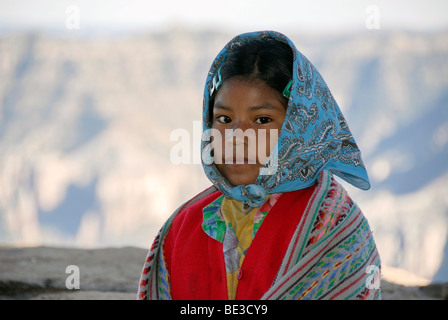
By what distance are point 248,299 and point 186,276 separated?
24 cm

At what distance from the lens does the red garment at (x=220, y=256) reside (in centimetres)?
167

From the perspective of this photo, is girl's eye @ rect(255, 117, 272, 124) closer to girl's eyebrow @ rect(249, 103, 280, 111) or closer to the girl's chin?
girl's eyebrow @ rect(249, 103, 280, 111)

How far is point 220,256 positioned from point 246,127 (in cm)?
42

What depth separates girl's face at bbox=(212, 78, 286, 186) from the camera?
1.71 metres

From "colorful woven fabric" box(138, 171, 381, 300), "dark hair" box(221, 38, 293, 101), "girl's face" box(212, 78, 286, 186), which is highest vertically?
"dark hair" box(221, 38, 293, 101)

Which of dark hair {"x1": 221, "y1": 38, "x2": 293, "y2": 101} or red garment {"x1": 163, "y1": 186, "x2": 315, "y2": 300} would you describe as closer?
red garment {"x1": 163, "y1": 186, "x2": 315, "y2": 300}

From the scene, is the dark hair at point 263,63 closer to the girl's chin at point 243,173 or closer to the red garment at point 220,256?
the girl's chin at point 243,173

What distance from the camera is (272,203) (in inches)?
70.6

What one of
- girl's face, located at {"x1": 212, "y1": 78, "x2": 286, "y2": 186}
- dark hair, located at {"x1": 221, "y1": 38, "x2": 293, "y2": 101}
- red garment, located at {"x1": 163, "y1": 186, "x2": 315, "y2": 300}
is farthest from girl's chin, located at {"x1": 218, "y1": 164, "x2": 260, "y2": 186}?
dark hair, located at {"x1": 221, "y1": 38, "x2": 293, "y2": 101}

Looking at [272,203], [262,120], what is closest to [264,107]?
[262,120]

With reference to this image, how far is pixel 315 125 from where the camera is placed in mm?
1796

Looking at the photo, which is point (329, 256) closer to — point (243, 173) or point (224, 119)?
point (243, 173)

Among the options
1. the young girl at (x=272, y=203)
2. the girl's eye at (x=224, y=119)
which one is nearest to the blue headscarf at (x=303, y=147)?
the young girl at (x=272, y=203)

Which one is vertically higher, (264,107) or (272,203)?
(264,107)
